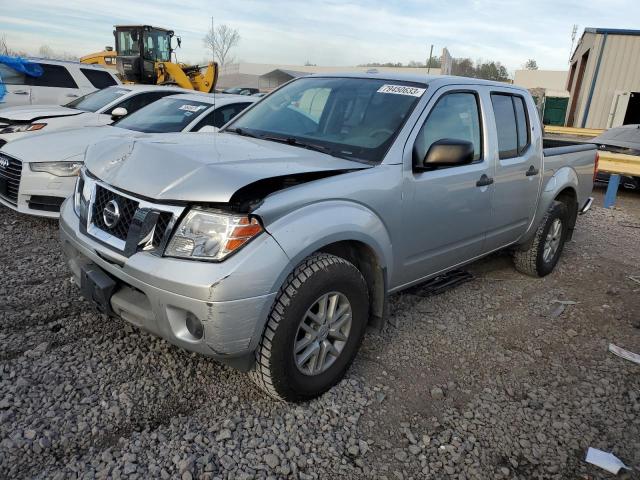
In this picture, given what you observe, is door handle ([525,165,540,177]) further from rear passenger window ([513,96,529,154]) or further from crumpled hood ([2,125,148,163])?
crumpled hood ([2,125,148,163])

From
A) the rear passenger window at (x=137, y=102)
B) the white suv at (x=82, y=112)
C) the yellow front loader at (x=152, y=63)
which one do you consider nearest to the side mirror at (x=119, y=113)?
the white suv at (x=82, y=112)

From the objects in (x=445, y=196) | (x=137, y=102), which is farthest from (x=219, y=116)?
(x=445, y=196)

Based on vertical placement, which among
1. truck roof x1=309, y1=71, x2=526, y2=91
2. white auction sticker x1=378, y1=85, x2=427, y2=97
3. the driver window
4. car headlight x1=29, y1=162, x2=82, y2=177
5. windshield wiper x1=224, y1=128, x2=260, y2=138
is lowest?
car headlight x1=29, y1=162, x2=82, y2=177

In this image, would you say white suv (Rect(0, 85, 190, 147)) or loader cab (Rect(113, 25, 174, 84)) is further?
loader cab (Rect(113, 25, 174, 84))

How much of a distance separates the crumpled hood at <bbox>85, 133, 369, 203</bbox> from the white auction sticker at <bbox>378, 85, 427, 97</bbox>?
2.51 feet

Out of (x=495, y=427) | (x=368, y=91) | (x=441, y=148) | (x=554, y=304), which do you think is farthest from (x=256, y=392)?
(x=554, y=304)

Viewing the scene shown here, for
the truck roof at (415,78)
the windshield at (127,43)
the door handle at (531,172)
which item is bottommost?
the door handle at (531,172)

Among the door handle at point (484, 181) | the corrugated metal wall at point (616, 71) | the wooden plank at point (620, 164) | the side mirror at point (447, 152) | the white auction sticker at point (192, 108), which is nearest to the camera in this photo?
the side mirror at point (447, 152)

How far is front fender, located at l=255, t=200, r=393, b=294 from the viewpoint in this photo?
237 cm

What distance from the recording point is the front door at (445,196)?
315cm

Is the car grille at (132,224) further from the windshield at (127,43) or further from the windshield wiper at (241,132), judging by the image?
the windshield at (127,43)

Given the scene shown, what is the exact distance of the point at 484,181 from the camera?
3.69m

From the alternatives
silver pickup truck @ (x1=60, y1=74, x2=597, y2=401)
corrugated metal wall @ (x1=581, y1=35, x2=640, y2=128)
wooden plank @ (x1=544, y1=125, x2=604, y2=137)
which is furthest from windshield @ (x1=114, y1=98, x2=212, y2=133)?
corrugated metal wall @ (x1=581, y1=35, x2=640, y2=128)

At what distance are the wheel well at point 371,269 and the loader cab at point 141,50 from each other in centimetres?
1535
